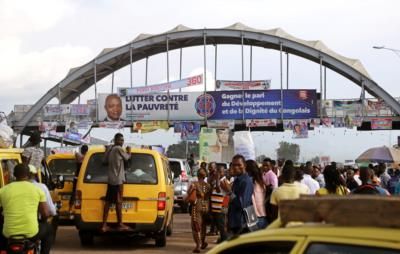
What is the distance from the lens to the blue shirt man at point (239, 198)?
29.4 feet

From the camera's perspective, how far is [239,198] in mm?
9000

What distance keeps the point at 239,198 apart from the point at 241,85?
1401 inches

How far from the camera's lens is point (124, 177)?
39.9ft

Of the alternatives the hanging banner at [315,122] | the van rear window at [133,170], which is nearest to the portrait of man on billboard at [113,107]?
the hanging banner at [315,122]

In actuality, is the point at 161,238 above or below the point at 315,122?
below

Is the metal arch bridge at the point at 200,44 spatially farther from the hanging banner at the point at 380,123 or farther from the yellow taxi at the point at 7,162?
the yellow taxi at the point at 7,162

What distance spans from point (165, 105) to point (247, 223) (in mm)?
36019

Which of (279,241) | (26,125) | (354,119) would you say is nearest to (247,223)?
(279,241)

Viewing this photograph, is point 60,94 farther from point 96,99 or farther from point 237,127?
point 237,127

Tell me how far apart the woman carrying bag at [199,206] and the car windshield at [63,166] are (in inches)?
190

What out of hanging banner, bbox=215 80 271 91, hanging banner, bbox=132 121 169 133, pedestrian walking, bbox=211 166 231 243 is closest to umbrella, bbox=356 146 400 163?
hanging banner, bbox=215 80 271 91

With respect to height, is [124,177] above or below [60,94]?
below

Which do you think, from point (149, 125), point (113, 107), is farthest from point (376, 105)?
point (113, 107)

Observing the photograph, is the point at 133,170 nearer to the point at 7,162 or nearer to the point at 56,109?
the point at 7,162
